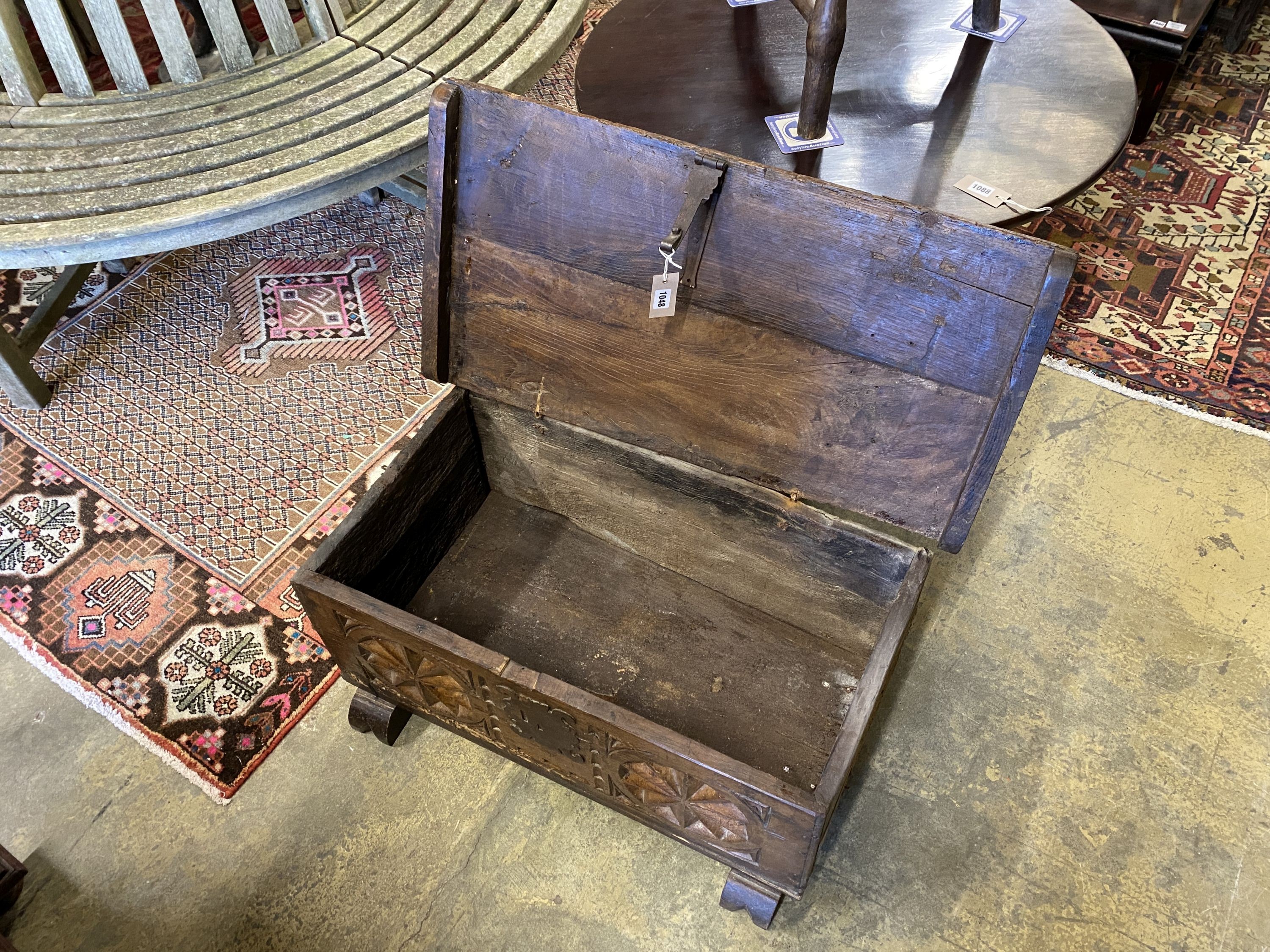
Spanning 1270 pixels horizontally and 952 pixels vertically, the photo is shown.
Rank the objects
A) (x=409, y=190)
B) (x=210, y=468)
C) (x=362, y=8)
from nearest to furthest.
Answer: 1. (x=210, y=468)
2. (x=362, y=8)
3. (x=409, y=190)

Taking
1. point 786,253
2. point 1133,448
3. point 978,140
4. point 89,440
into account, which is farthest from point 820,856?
point 89,440

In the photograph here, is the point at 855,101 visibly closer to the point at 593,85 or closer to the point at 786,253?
the point at 593,85

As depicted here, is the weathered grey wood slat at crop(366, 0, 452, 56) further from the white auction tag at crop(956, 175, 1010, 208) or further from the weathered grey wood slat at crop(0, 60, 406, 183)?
the white auction tag at crop(956, 175, 1010, 208)

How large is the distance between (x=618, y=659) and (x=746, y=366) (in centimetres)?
60

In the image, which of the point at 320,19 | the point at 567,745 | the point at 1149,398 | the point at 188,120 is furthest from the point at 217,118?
the point at 1149,398

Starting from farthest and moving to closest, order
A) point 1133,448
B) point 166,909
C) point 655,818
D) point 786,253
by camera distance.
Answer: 1. point 1133,448
2. point 166,909
3. point 655,818
4. point 786,253

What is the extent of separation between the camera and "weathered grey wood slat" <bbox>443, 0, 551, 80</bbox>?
7.64 feet

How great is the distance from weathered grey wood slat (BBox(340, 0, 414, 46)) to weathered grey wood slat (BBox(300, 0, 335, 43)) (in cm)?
3

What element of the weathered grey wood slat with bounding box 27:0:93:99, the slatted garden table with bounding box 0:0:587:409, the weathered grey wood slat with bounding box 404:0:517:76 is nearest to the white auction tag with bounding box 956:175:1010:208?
the slatted garden table with bounding box 0:0:587:409

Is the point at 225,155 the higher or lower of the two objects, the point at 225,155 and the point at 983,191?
the lower

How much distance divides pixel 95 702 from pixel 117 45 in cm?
151

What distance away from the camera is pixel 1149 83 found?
119 inches

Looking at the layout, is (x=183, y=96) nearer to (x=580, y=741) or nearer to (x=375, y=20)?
(x=375, y=20)

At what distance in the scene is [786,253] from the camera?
4.65ft
